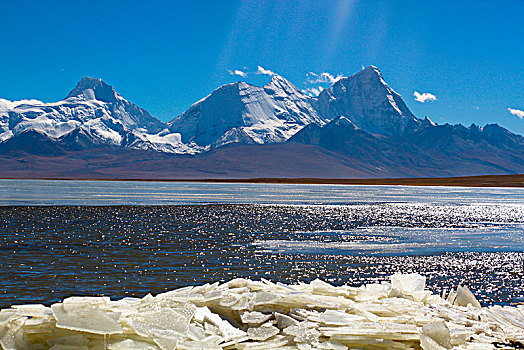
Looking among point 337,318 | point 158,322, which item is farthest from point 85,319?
point 337,318

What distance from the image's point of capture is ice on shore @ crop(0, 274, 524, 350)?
8.47m

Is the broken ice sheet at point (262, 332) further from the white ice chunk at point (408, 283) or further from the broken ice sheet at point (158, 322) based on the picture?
the white ice chunk at point (408, 283)

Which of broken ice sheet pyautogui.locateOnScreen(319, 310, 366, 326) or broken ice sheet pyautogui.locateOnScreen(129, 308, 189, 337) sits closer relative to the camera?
broken ice sheet pyautogui.locateOnScreen(129, 308, 189, 337)

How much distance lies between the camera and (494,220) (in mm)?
44375

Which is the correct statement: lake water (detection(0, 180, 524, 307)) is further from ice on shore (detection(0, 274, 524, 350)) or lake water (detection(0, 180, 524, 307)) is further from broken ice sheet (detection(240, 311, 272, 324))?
broken ice sheet (detection(240, 311, 272, 324))

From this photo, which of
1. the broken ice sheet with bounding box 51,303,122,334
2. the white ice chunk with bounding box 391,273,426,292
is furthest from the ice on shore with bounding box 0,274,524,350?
the white ice chunk with bounding box 391,273,426,292

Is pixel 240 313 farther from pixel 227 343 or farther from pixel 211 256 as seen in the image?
pixel 211 256

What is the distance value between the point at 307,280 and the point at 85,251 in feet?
34.6

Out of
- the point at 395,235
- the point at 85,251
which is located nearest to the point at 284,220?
the point at 395,235

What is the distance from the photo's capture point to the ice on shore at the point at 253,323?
8.47m

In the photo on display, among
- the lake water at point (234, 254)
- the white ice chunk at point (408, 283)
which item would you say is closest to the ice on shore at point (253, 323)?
the white ice chunk at point (408, 283)

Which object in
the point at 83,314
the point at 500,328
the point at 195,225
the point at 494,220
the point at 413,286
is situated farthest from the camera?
the point at 494,220

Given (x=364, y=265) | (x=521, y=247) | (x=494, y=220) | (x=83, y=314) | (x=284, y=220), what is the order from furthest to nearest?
(x=494, y=220) → (x=284, y=220) → (x=521, y=247) → (x=364, y=265) → (x=83, y=314)

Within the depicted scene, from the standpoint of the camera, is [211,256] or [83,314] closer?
[83,314]
